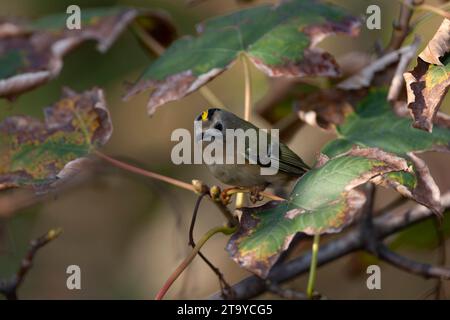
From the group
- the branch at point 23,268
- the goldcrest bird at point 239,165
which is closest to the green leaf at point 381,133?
the goldcrest bird at point 239,165

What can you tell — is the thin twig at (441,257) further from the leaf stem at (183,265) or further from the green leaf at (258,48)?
the leaf stem at (183,265)

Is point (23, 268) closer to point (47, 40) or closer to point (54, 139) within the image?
point (54, 139)

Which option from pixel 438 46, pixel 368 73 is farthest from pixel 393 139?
pixel 438 46

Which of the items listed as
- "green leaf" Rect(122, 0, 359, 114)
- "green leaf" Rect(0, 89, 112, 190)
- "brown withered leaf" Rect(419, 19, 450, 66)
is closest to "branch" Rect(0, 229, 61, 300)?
"green leaf" Rect(0, 89, 112, 190)

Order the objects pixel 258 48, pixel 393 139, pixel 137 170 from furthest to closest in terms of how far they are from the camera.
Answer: pixel 258 48, pixel 393 139, pixel 137 170

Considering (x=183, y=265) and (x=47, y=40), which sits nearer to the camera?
(x=183, y=265)

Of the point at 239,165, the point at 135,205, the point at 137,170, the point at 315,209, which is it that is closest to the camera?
the point at 315,209
